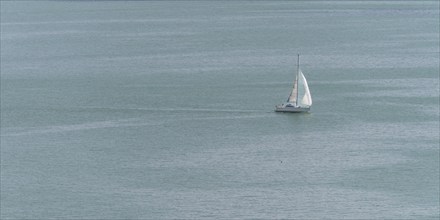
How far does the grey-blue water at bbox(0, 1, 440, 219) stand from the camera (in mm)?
62906

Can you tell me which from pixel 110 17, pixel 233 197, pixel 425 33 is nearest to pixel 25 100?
pixel 233 197

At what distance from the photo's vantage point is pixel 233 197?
208ft

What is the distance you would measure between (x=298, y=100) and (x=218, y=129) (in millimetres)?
10919

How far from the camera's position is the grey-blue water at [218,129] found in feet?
206

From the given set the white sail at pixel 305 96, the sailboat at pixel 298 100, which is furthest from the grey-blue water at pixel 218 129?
the sailboat at pixel 298 100

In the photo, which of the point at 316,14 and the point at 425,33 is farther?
the point at 316,14

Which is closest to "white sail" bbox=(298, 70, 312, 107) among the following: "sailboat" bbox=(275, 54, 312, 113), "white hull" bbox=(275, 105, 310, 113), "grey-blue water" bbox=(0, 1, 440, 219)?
"sailboat" bbox=(275, 54, 312, 113)

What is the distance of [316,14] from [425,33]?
41955 mm

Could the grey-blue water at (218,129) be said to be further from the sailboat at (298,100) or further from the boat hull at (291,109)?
the sailboat at (298,100)

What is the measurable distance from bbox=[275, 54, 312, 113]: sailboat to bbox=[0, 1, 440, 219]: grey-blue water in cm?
87

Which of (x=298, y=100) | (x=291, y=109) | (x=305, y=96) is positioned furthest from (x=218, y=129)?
(x=305, y=96)

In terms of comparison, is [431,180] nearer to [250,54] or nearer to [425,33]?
[250,54]

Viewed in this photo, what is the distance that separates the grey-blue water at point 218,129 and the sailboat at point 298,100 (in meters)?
0.87

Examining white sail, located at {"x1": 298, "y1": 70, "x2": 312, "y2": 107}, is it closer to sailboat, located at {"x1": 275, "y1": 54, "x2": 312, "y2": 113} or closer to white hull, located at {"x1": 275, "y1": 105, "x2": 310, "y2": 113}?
sailboat, located at {"x1": 275, "y1": 54, "x2": 312, "y2": 113}
